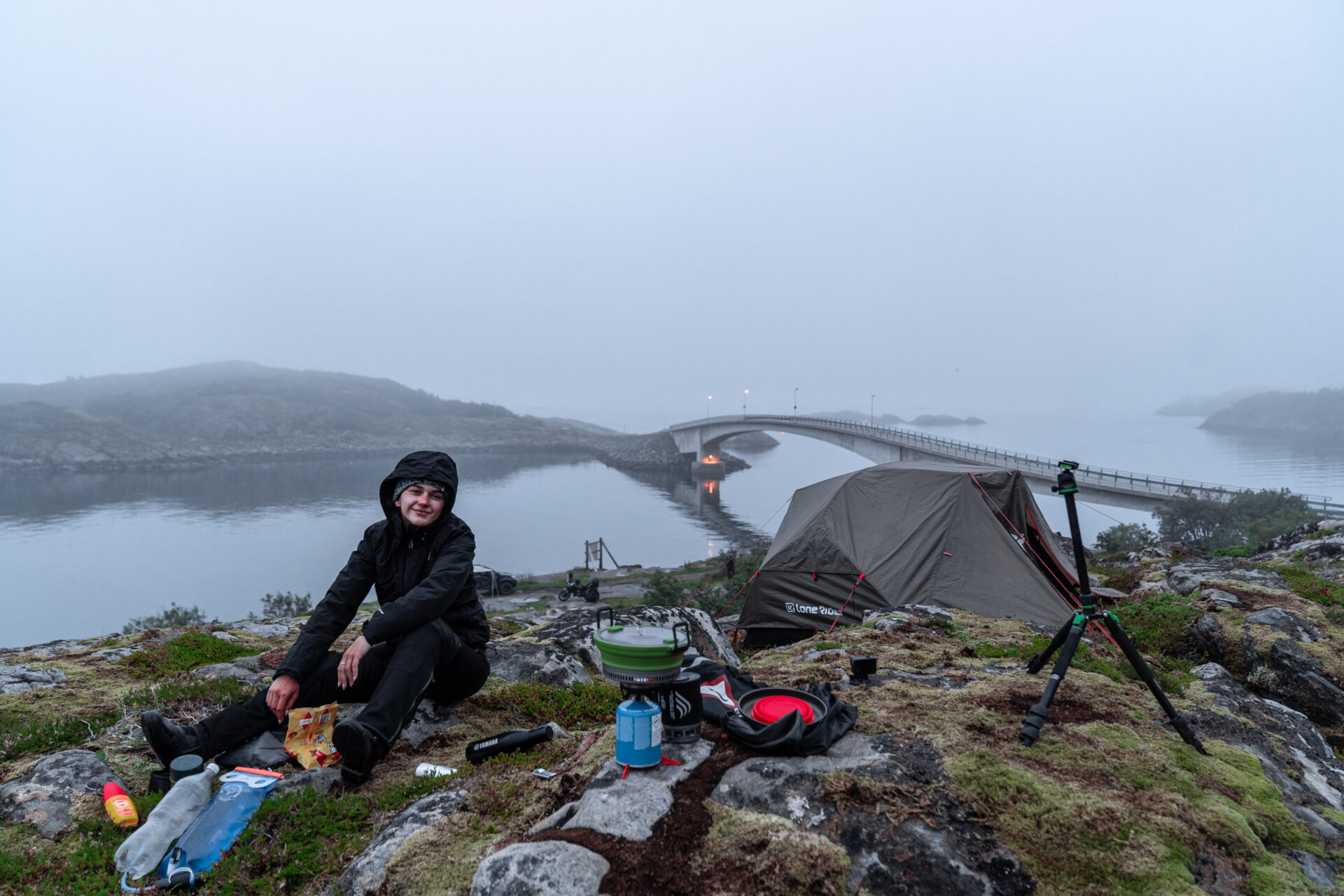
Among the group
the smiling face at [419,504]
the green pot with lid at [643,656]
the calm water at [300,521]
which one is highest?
the smiling face at [419,504]

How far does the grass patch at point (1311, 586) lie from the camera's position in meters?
7.74

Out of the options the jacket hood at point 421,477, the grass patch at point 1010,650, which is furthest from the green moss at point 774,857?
the grass patch at point 1010,650

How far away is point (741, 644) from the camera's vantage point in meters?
11.0

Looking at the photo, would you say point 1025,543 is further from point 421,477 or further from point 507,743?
point 421,477

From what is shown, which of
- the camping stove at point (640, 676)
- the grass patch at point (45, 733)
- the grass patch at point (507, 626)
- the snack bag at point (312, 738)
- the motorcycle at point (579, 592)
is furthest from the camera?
the motorcycle at point (579, 592)

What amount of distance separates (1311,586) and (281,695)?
12.1m

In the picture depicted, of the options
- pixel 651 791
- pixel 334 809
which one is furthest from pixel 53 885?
pixel 651 791

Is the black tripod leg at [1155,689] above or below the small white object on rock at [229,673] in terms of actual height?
above

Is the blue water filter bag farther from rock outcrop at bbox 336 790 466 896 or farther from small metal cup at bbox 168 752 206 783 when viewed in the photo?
rock outcrop at bbox 336 790 466 896

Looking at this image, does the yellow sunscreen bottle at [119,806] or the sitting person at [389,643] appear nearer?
the yellow sunscreen bottle at [119,806]

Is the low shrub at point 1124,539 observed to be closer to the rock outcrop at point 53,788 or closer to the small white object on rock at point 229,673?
the small white object on rock at point 229,673

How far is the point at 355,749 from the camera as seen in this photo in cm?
380

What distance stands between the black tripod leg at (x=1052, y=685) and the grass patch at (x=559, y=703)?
305cm

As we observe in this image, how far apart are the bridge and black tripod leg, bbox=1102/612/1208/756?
2169 millimetres
